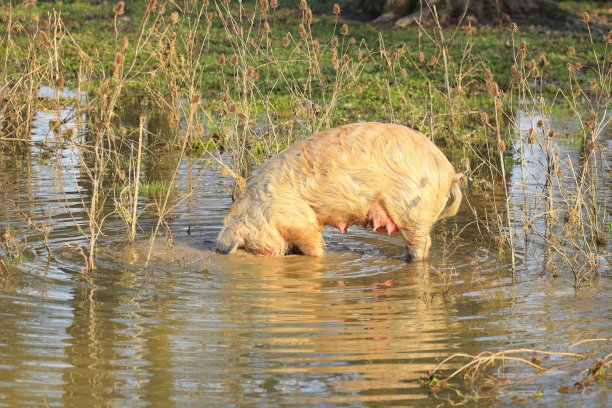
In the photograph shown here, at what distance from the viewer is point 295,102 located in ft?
34.7

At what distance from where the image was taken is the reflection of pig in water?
25.8ft

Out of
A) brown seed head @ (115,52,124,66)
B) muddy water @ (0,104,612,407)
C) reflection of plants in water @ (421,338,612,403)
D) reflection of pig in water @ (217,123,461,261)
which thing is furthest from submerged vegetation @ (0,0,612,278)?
reflection of plants in water @ (421,338,612,403)

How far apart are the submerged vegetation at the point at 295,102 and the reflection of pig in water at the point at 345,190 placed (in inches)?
19.2

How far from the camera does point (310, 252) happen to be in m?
8.38

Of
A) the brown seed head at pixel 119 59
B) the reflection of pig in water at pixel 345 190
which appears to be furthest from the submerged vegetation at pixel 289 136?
the reflection of pig in water at pixel 345 190

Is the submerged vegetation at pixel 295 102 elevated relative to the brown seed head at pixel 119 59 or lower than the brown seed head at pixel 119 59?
lower

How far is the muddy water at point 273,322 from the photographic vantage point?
5105mm

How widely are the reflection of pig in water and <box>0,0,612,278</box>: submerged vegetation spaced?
0.49 meters

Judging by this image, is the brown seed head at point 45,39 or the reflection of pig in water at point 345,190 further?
the brown seed head at point 45,39

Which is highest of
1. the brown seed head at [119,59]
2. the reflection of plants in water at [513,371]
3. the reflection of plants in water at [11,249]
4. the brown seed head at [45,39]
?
the brown seed head at [45,39]

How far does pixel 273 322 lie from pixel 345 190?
1.85 meters

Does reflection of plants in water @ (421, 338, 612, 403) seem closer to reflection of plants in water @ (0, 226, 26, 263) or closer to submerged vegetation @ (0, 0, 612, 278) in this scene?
submerged vegetation @ (0, 0, 612, 278)

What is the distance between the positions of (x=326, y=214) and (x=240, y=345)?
2.46 metres

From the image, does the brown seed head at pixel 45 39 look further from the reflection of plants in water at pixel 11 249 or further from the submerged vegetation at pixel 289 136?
the reflection of plants in water at pixel 11 249
